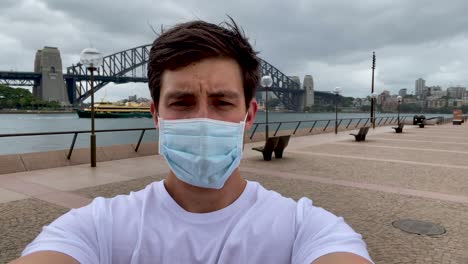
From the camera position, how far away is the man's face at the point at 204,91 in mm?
1565

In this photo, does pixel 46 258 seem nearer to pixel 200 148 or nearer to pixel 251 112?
pixel 200 148

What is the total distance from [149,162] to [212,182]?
922 centimetres

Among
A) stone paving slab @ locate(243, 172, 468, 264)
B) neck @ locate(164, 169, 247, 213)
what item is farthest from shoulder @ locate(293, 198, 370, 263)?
stone paving slab @ locate(243, 172, 468, 264)

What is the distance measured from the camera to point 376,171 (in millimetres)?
9664

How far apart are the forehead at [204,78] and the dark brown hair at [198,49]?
0.03 meters

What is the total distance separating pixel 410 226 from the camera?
4996mm

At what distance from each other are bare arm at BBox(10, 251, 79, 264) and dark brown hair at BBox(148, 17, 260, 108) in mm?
780

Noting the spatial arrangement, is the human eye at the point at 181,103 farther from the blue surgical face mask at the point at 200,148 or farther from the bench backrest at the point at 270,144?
the bench backrest at the point at 270,144

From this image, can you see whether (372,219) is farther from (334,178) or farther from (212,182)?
(212,182)

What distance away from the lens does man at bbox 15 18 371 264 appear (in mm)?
1447

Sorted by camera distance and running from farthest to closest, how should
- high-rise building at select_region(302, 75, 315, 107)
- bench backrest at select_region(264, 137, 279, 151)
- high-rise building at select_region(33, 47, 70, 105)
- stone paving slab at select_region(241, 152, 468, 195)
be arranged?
1. high-rise building at select_region(302, 75, 315, 107)
2. high-rise building at select_region(33, 47, 70, 105)
3. bench backrest at select_region(264, 137, 279, 151)
4. stone paving slab at select_region(241, 152, 468, 195)

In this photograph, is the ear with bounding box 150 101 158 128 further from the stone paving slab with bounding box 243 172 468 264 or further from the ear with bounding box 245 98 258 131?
the stone paving slab with bounding box 243 172 468 264

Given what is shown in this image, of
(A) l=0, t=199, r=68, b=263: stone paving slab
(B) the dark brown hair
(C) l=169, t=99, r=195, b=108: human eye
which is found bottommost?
(A) l=0, t=199, r=68, b=263: stone paving slab

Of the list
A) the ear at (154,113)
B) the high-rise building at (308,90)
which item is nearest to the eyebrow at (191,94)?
the ear at (154,113)
